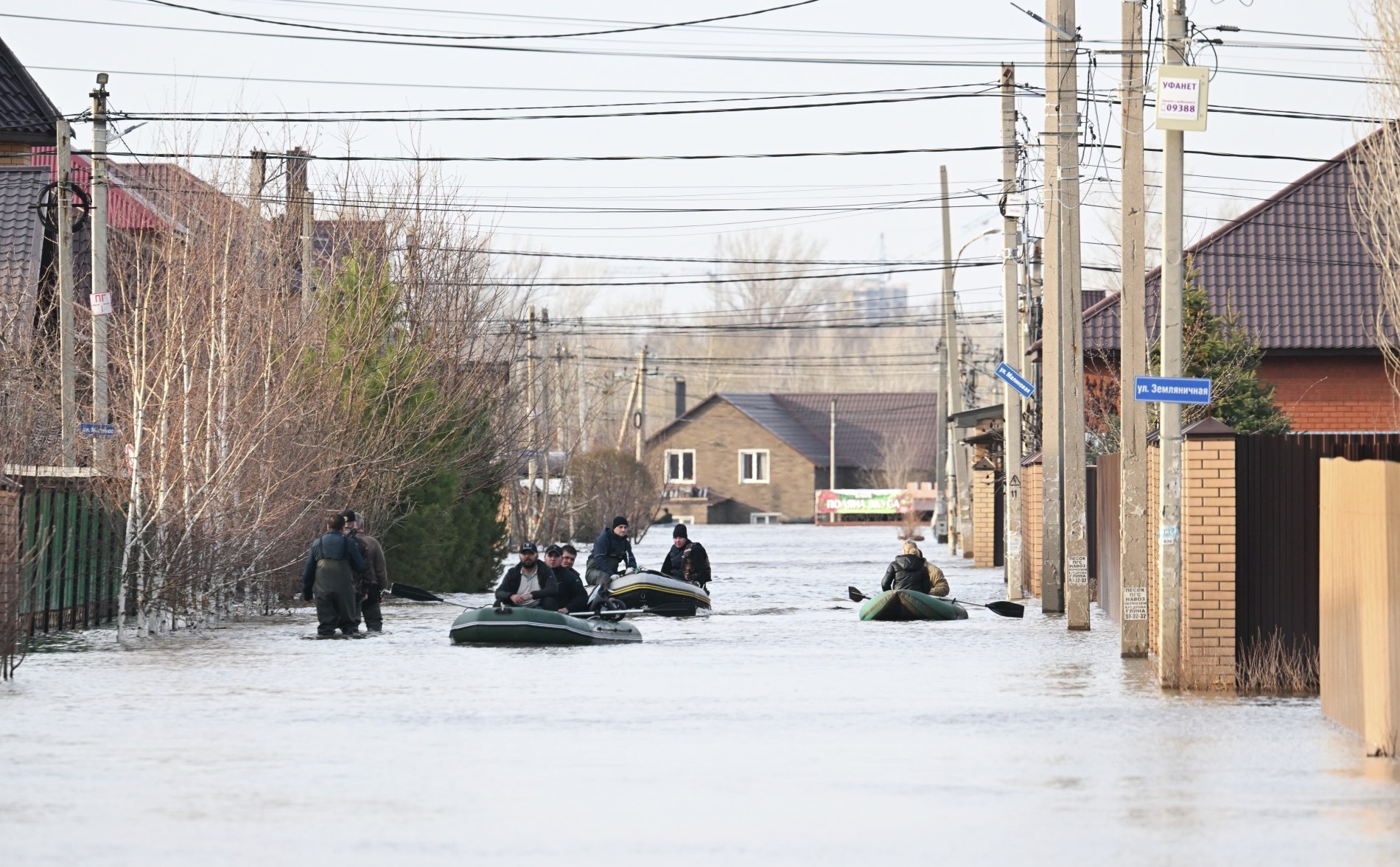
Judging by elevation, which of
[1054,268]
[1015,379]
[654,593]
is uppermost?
[1054,268]

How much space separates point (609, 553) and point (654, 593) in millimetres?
2121

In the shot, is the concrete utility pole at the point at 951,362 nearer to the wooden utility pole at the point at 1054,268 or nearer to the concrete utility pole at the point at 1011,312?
the concrete utility pole at the point at 1011,312

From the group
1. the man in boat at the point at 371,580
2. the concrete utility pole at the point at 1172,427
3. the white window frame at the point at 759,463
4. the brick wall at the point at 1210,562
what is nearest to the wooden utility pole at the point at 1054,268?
the concrete utility pole at the point at 1172,427

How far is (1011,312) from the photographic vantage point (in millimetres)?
34281

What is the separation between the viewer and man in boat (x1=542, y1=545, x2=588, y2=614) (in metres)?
24.3

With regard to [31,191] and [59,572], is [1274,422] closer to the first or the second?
[59,572]

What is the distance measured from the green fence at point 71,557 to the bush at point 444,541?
29.6 feet

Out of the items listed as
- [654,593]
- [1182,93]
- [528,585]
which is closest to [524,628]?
[528,585]

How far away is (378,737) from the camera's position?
14141 millimetres

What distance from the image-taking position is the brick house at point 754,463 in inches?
4198

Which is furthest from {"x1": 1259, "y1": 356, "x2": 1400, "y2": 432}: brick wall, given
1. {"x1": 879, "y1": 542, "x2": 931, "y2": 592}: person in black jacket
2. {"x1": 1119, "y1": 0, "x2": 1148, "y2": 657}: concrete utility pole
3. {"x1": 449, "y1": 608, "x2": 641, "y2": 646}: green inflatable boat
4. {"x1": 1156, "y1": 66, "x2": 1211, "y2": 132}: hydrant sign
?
{"x1": 1156, "y1": 66, "x2": 1211, "y2": 132}: hydrant sign

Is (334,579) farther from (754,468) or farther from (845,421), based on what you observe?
(845,421)

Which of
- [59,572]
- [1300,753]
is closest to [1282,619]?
[1300,753]

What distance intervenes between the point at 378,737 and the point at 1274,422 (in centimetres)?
2343
